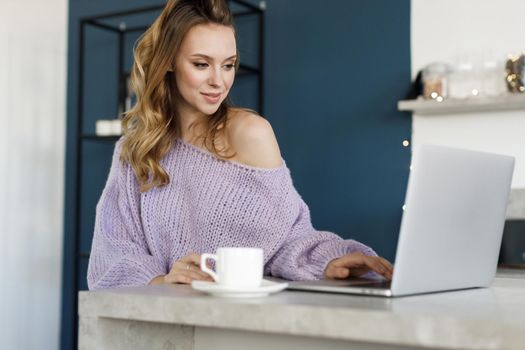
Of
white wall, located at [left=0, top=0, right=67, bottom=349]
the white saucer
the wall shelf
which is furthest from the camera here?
white wall, located at [left=0, top=0, right=67, bottom=349]

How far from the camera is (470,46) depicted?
→ 127 inches

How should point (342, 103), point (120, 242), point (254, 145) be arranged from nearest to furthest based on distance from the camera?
point (120, 242), point (254, 145), point (342, 103)

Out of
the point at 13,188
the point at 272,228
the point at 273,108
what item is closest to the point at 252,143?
the point at 272,228

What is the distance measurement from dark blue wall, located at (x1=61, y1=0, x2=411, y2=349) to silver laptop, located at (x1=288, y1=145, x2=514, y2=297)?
1972 mm

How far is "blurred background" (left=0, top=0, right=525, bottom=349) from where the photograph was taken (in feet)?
10.5

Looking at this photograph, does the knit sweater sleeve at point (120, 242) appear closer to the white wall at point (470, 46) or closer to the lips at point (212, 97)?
the lips at point (212, 97)

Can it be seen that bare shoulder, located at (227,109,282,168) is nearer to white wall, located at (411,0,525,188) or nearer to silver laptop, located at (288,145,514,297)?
silver laptop, located at (288,145,514,297)

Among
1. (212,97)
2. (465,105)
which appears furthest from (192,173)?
(465,105)

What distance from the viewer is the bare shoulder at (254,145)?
2000mm

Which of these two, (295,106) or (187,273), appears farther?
(295,106)

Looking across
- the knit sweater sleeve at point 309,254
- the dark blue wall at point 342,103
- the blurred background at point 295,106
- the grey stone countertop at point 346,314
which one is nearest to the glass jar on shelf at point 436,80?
the blurred background at point 295,106

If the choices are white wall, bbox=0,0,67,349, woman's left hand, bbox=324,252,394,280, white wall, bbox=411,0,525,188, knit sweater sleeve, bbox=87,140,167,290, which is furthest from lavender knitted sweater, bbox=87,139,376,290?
white wall, bbox=0,0,67,349

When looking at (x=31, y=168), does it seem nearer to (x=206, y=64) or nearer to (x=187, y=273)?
(x=206, y=64)

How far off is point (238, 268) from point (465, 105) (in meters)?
2.22
